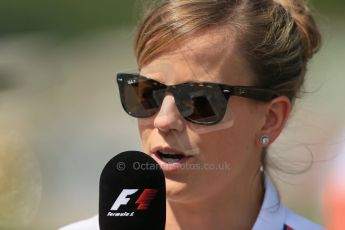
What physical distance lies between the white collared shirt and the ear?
17 cm

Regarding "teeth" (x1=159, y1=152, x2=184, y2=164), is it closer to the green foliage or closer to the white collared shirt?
the white collared shirt

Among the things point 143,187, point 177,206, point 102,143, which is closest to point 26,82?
point 102,143

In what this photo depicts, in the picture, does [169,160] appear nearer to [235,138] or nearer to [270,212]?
[235,138]

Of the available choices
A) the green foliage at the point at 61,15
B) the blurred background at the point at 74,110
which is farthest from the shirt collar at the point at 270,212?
the green foliage at the point at 61,15

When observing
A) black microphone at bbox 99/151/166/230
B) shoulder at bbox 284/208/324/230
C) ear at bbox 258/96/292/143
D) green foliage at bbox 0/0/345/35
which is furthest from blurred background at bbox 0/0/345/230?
black microphone at bbox 99/151/166/230

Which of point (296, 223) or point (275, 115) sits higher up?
point (275, 115)

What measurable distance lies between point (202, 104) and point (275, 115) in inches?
8.9

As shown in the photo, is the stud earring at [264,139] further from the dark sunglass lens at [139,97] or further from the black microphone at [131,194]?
the black microphone at [131,194]

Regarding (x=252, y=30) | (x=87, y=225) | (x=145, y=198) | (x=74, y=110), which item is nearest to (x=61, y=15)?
(x=74, y=110)

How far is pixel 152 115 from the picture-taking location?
137cm

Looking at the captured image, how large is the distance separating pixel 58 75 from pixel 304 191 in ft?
5.91

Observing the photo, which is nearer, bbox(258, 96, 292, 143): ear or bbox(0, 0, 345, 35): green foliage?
bbox(258, 96, 292, 143): ear

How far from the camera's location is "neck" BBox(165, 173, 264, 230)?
143 centimetres

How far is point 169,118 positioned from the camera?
131 cm
